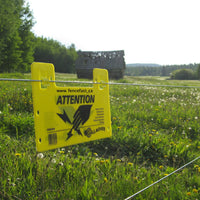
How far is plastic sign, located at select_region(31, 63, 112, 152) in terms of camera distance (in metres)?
1.67

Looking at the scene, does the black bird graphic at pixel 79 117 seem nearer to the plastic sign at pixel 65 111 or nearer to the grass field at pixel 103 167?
the plastic sign at pixel 65 111

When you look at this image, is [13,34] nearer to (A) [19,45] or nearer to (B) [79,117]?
(A) [19,45]

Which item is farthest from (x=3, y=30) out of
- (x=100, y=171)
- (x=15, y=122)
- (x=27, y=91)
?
(x=100, y=171)

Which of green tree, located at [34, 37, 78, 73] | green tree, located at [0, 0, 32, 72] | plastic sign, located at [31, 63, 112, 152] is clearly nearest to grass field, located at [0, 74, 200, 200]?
plastic sign, located at [31, 63, 112, 152]

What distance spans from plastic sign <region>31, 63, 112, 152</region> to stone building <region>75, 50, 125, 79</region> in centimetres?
2240

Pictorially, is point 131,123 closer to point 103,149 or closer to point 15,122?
point 103,149

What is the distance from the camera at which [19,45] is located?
41406mm

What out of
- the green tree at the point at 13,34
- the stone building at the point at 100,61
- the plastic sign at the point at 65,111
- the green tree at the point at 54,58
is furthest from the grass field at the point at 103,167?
the green tree at the point at 54,58

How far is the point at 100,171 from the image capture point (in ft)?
8.47

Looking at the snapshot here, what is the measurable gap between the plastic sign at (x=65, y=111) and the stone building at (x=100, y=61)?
2240 centimetres

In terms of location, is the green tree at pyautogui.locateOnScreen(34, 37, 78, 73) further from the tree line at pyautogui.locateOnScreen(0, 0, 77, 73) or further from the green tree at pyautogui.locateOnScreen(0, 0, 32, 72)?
the green tree at pyautogui.locateOnScreen(0, 0, 32, 72)

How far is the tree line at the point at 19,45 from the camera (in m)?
28.6

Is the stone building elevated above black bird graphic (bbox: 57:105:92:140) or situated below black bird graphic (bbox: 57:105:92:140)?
above

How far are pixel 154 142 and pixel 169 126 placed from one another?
143 centimetres
